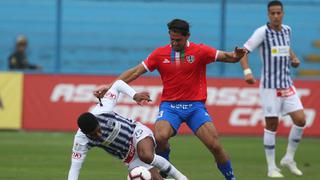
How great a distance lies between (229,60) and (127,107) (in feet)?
28.0

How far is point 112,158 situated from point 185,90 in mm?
4119

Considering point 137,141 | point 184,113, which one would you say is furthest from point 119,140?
point 184,113

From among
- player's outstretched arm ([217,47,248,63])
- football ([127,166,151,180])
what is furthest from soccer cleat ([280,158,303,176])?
football ([127,166,151,180])

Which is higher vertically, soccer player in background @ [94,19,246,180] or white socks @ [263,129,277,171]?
soccer player in background @ [94,19,246,180]

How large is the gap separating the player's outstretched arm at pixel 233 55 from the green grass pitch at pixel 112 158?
Result: 2085 millimetres

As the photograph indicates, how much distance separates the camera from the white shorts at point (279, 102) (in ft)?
42.0

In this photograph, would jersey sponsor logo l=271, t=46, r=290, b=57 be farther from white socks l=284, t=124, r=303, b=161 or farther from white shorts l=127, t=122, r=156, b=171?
white shorts l=127, t=122, r=156, b=171

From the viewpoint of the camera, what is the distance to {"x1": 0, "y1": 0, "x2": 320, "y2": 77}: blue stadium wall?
914 inches

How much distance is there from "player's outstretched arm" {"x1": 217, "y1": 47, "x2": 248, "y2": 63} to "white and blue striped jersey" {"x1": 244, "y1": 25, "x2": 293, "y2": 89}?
2.05 metres

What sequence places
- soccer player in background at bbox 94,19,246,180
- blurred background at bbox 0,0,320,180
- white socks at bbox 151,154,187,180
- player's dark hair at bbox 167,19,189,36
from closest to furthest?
white socks at bbox 151,154,187,180 < player's dark hair at bbox 167,19,189,36 < soccer player in background at bbox 94,19,246,180 < blurred background at bbox 0,0,320,180

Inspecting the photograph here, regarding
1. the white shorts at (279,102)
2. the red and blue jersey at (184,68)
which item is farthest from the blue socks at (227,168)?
the white shorts at (279,102)

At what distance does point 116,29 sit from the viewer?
2389 centimetres

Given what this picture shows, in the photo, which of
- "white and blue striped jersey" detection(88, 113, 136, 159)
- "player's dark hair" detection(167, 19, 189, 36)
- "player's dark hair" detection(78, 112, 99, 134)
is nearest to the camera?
"player's dark hair" detection(78, 112, 99, 134)

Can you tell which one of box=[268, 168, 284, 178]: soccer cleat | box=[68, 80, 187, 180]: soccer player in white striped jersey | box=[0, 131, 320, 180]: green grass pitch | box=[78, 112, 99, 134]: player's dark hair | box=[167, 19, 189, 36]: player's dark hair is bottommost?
box=[0, 131, 320, 180]: green grass pitch
